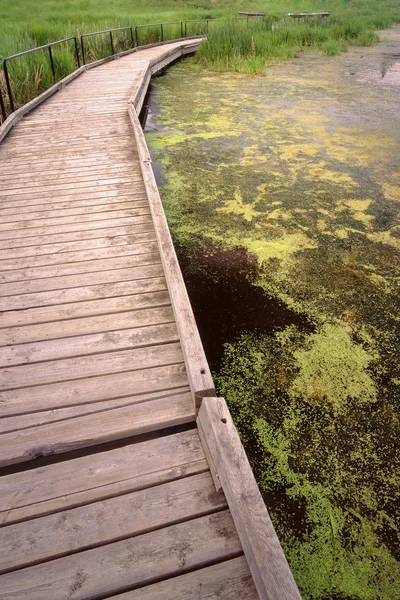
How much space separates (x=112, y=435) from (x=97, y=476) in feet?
0.48

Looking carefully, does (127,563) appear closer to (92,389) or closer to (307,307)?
(92,389)

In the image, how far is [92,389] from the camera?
150cm

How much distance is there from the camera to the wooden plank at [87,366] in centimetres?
153

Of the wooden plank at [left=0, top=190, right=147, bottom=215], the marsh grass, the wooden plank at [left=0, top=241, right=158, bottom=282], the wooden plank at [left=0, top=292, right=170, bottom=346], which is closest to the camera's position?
the wooden plank at [left=0, top=292, right=170, bottom=346]

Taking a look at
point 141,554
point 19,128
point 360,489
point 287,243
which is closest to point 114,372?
point 141,554

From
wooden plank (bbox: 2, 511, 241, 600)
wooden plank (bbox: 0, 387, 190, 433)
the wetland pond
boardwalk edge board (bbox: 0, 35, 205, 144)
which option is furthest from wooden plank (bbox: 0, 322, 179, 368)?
boardwalk edge board (bbox: 0, 35, 205, 144)

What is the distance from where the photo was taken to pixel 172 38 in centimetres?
1213

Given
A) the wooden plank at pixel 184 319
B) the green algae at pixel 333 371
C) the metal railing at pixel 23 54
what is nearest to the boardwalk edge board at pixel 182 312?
the wooden plank at pixel 184 319

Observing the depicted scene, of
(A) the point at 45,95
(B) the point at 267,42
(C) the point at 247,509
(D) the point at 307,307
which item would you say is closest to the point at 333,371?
(D) the point at 307,307

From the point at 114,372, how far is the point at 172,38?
1314 centimetres

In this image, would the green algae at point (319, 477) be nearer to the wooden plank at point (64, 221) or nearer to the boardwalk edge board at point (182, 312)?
the boardwalk edge board at point (182, 312)

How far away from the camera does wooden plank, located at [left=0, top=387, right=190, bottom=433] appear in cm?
137

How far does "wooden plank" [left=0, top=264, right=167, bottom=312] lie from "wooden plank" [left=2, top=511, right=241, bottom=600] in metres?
1.08

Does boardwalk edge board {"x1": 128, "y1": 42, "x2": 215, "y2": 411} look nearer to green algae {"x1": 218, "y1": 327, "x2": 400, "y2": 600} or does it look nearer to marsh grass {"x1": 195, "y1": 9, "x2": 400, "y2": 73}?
green algae {"x1": 218, "y1": 327, "x2": 400, "y2": 600}
